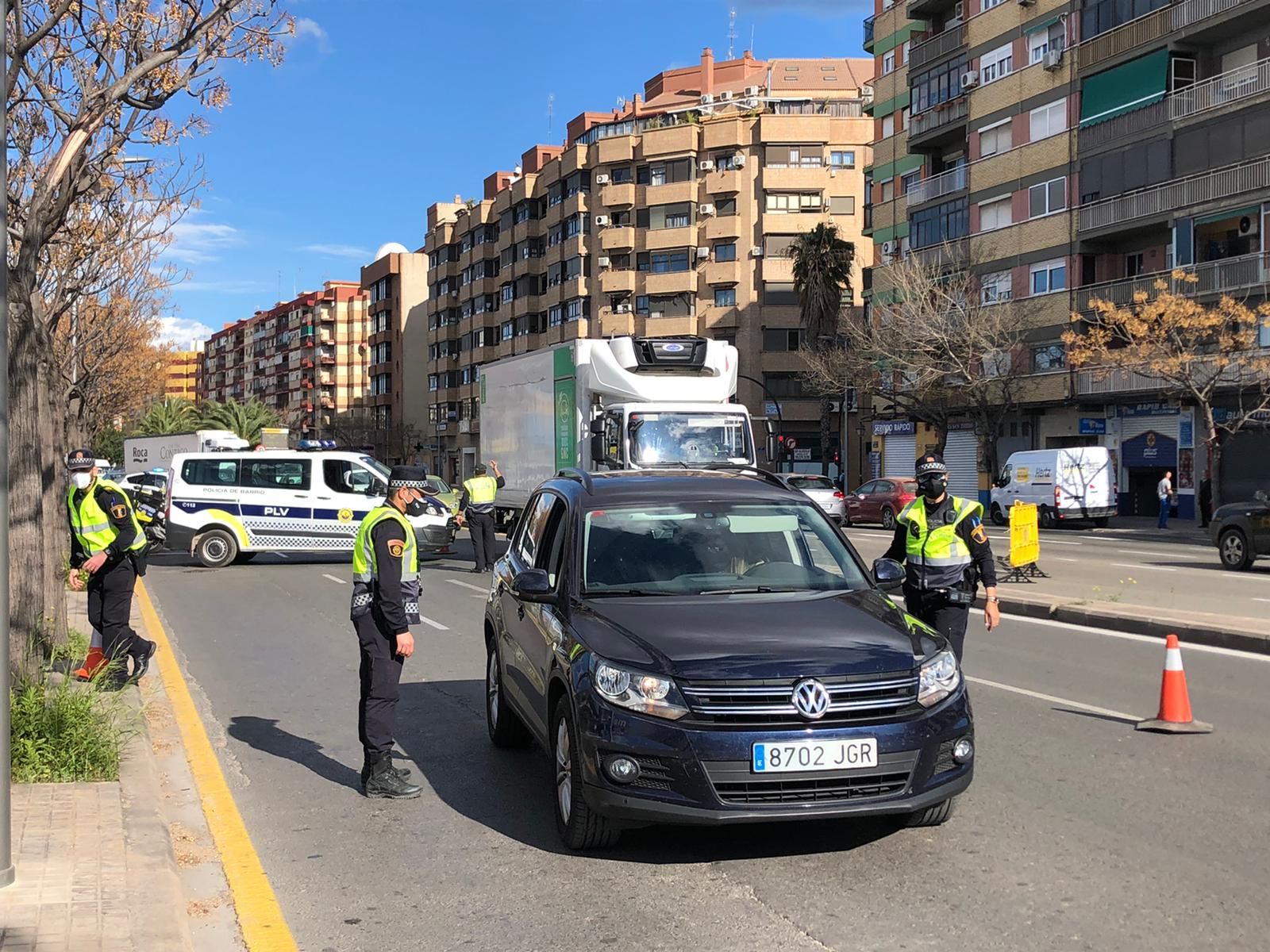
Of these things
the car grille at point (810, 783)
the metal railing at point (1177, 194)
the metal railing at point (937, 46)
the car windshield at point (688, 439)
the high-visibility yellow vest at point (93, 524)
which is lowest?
the car grille at point (810, 783)

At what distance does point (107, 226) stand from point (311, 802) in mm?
16284

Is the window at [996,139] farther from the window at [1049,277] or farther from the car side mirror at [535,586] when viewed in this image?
the car side mirror at [535,586]

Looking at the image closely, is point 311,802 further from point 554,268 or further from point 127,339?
point 554,268

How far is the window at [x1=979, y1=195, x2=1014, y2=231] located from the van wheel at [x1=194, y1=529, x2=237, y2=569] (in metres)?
31.8

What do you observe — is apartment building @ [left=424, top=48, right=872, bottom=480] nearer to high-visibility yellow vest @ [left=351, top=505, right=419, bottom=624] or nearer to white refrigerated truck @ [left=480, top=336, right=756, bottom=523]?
white refrigerated truck @ [left=480, top=336, right=756, bottom=523]

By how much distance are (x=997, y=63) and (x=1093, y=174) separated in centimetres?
754

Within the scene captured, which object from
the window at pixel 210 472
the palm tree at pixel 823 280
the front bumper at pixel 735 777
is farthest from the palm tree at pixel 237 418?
the front bumper at pixel 735 777

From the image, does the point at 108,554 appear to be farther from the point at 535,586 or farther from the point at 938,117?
the point at 938,117

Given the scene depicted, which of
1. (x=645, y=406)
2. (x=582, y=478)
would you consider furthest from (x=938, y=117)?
(x=582, y=478)

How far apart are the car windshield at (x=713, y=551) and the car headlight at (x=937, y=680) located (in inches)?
32.1

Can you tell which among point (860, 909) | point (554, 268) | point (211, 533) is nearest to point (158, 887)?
point (860, 909)

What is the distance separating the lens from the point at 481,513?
20547mm

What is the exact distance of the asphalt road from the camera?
4.52 meters

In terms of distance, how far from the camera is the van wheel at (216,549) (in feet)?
75.4
